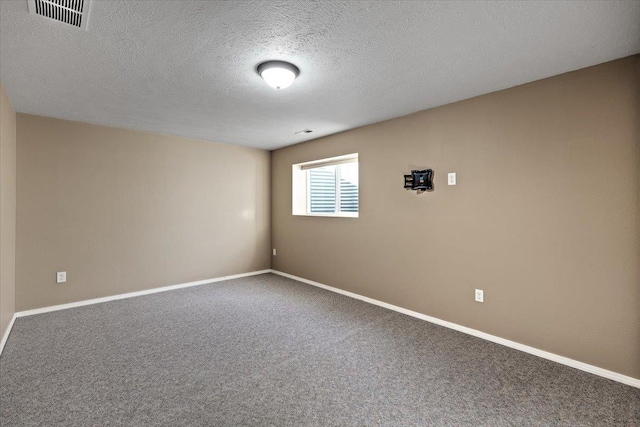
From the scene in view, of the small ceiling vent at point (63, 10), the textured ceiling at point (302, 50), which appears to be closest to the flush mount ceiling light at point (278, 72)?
the textured ceiling at point (302, 50)

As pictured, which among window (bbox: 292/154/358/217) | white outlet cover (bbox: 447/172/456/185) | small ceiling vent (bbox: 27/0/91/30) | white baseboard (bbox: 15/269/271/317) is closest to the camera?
small ceiling vent (bbox: 27/0/91/30)

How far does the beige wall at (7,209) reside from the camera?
2689 millimetres

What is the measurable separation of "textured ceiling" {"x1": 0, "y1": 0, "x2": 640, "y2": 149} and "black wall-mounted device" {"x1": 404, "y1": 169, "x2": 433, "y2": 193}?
692mm

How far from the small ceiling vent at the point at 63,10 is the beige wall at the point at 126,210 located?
2.51 meters

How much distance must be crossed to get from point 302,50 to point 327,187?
2.96 m

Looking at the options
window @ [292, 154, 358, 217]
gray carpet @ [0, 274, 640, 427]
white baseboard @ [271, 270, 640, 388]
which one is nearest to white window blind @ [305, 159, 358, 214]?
window @ [292, 154, 358, 217]

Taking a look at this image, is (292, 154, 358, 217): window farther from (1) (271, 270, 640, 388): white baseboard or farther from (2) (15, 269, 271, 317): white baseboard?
(2) (15, 269, 271, 317): white baseboard

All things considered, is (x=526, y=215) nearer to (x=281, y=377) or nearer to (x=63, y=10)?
(x=281, y=377)

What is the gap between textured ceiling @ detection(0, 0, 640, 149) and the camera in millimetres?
1677

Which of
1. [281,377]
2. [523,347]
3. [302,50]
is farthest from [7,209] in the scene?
[523,347]

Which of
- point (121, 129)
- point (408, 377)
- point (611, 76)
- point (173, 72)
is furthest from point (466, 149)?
point (121, 129)

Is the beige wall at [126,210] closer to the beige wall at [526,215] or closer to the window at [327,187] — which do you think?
the window at [327,187]

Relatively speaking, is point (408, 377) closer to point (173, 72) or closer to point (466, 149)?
point (466, 149)

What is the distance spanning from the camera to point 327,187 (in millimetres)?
4938
